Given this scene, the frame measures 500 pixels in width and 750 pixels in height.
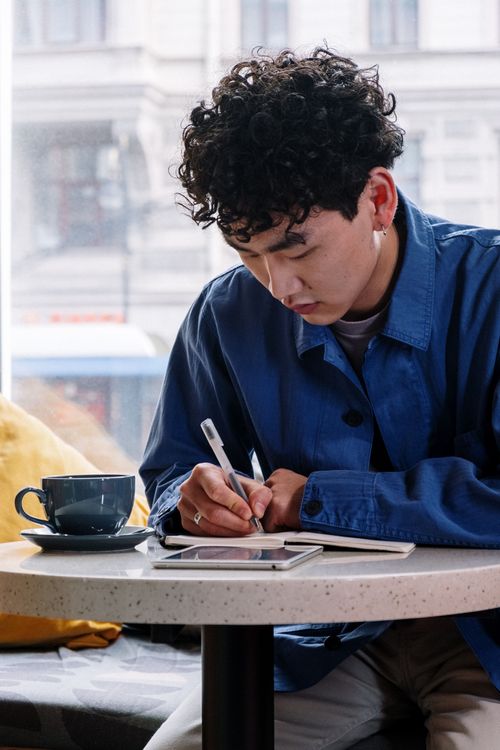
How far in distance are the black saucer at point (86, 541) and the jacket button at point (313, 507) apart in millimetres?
187

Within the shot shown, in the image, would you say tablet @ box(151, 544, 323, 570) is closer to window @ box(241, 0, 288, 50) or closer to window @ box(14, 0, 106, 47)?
window @ box(241, 0, 288, 50)

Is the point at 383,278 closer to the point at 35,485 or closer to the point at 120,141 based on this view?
the point at 35,485

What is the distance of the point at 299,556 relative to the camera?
1000 millimetres

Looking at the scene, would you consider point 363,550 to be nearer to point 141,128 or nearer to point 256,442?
point 256,442

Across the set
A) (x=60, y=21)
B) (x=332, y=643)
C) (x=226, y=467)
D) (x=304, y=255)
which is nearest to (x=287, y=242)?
(x=304, y=255)

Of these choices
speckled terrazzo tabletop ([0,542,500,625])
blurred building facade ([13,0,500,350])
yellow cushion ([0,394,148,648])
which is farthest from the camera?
blurred building facade ([13,0,500,350])

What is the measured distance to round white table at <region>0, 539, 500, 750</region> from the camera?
90cm

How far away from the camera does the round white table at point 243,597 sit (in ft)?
2.95

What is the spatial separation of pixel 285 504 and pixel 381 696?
311 millimetres

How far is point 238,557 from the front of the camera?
3.28 feet

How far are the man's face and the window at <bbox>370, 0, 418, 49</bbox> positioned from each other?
1.91 m

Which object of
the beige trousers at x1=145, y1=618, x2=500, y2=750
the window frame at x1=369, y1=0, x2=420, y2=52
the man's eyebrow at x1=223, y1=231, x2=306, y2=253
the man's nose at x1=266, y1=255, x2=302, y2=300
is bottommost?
the beige trousers at x1=145, y1=618, x2=500, y2=750

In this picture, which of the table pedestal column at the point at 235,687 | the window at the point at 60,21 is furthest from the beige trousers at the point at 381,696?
the window at the point at 60,21

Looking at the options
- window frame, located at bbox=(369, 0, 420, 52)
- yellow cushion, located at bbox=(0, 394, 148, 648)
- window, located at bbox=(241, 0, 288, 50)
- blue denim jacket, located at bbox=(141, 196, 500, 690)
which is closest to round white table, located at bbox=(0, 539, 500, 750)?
blue denim jacket, located at bbox=(141, 196, 500, 690)
